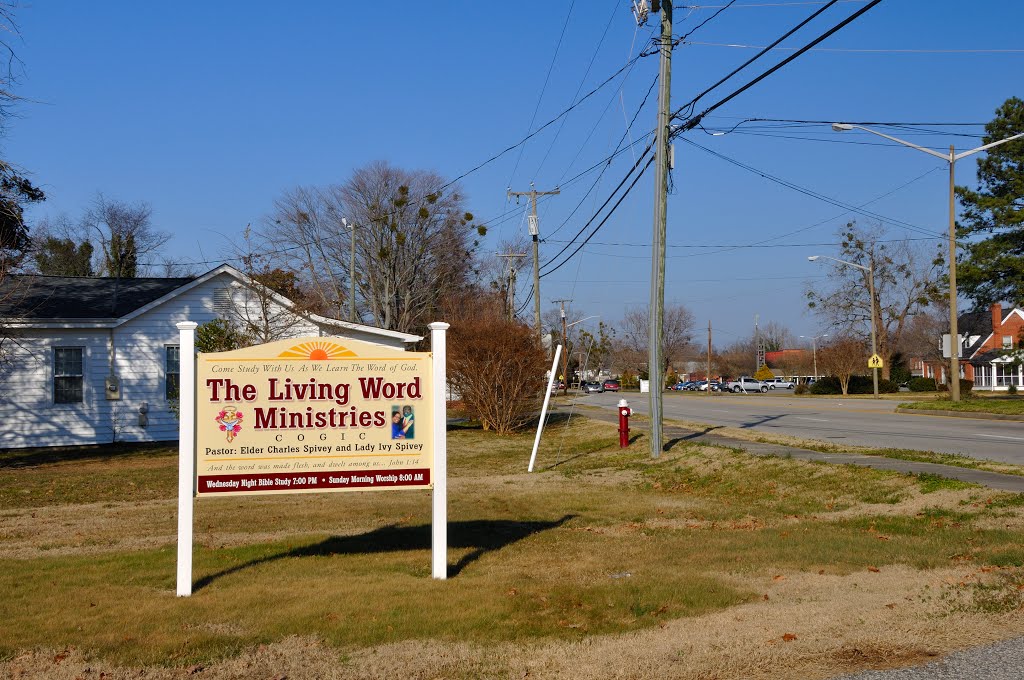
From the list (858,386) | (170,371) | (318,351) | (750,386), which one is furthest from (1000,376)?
(318,351)

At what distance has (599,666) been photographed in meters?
5.69

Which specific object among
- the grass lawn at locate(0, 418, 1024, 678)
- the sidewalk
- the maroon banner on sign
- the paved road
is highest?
the maroon banner on sign

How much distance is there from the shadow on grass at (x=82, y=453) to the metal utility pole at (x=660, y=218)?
12.4m

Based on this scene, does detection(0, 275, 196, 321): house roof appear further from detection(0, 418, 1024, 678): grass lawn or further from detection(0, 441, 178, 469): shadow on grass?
detection(0, 418, 1024, 678): grass lawn

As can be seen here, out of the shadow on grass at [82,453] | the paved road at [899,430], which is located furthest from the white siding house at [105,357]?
the paved road at [899,430]

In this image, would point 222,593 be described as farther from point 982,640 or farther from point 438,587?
point 982,640

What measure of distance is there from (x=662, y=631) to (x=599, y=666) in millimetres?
768

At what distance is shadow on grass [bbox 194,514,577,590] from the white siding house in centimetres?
1605

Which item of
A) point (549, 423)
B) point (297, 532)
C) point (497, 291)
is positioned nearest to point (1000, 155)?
point (549, 423)

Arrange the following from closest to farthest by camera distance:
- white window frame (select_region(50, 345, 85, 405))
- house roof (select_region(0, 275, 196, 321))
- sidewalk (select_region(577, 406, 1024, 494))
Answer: sidewalk (select_region(577, 406, 1024, 494)), white window frame (select_region(50, 345, 85, 405)), house roof (select_region(0, 275, 196, 321))

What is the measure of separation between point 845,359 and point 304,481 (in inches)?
2239

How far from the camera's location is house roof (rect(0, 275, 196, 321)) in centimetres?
2572

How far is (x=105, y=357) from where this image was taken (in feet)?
85.3

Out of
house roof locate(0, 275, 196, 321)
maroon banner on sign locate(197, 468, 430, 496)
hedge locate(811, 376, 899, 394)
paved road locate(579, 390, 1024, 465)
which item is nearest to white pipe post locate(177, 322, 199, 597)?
maroon banner on sign locate(197, 468, 430, 496)
